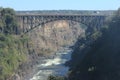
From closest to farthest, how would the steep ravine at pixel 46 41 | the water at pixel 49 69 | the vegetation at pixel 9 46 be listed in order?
the vegetation at pixel 9 46, the water at pixel 49 69, the steep ravine at pixel 46 41

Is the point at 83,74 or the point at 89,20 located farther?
the point at 89,20

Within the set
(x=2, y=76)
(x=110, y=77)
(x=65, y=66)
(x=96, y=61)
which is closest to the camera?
(x=110, y=77)

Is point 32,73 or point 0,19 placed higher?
point 0,19

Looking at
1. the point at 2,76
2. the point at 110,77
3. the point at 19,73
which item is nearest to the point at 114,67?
the point at 110,77

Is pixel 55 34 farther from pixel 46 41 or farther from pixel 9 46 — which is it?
pixel 9 46

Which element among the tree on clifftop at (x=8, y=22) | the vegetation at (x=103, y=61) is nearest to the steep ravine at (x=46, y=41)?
the tree on clifftop at (x=8, y=22)

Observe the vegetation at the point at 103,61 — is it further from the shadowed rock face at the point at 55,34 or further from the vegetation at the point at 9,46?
the shadowed rock face at the point at 55,34

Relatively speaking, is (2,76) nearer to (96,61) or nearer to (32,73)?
(32,73)

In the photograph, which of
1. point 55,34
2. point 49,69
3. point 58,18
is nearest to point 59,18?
point 58,18

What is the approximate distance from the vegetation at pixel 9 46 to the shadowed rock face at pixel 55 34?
36.1 metres

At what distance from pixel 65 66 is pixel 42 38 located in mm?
65806

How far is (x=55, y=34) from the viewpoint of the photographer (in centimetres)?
18275

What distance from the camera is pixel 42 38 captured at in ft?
533

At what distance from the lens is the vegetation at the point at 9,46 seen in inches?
3295
